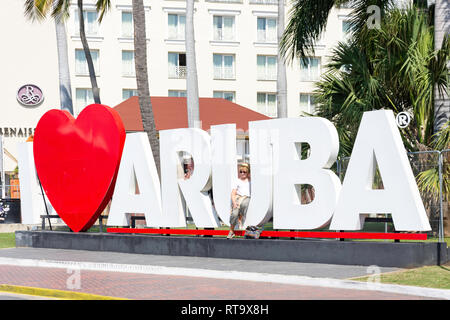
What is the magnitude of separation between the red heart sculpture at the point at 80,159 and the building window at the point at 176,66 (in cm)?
3650

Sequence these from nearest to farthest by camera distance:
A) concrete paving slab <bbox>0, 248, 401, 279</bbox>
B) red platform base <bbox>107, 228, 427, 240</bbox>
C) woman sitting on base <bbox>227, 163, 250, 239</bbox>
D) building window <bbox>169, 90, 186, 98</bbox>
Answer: concrete paving slab <bbox>0, 248, 401, 279</bbox> → red platform base <bbox>107, 228, 427, 240</bbox> → woman sitting on base <bbox>227, 163, 250, 239</bbox> → building window <bbox>169, 90, 186, 98</bbox>

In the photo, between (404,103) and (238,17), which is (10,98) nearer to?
(238,17)

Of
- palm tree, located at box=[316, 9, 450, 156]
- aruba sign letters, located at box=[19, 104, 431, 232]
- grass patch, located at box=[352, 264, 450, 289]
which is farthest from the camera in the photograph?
palm tree, located at box=[316, 9, 450, 156]

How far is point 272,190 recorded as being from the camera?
15.5 m

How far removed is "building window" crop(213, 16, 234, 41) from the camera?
2248 inches

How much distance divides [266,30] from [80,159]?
41.5 m

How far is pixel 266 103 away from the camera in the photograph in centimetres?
5784

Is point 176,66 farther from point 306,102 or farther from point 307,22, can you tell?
point 307,22

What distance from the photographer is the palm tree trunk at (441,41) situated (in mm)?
18828

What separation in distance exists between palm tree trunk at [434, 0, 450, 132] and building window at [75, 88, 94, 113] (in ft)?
125

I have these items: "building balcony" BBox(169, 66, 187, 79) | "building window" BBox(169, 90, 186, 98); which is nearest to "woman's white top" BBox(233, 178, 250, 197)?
"building window" BBox(169, 90, 186, 98)

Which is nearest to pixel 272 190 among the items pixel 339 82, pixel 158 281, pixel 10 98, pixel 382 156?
pixel 382 156

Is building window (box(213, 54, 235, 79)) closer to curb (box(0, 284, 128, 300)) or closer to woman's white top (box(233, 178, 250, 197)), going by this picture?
woman's white top (box(233, 178, 250, 197))

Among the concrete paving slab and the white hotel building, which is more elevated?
the white hotel building
